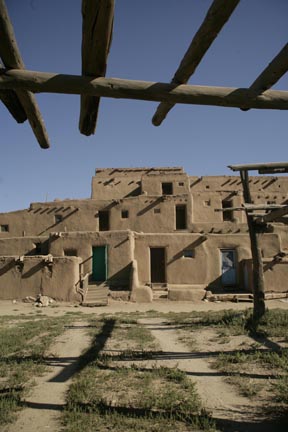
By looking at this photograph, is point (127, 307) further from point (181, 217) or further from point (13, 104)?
point (13, 104)

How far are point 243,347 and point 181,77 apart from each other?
555 cm

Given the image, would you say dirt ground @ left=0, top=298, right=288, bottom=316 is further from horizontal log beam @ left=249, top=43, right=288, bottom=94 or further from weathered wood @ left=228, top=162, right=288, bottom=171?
horizontal log beam @ left=249, top=43, right=288, bottom=94

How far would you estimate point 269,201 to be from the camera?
2923 cm

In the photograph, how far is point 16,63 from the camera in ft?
10.2

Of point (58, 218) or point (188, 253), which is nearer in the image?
point (188, 253)

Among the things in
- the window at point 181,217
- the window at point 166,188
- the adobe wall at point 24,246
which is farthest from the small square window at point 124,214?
the adobe wall at point 24,246

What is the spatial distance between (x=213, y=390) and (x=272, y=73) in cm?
400

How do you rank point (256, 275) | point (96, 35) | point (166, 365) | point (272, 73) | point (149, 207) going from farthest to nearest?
point (149, 207) < point (256, 275) < point (166, 365) < point (272, 73) < point (96, 35)

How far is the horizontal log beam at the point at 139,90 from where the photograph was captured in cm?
316

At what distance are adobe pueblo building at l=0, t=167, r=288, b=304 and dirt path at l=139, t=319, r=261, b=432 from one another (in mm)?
7640

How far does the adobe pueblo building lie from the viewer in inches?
690

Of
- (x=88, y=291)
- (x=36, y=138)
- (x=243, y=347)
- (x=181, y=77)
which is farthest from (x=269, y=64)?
(x=88, y=291)

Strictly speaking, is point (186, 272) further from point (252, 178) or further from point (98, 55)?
point (98, 55)

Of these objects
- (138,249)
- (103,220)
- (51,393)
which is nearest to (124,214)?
(103,220)
